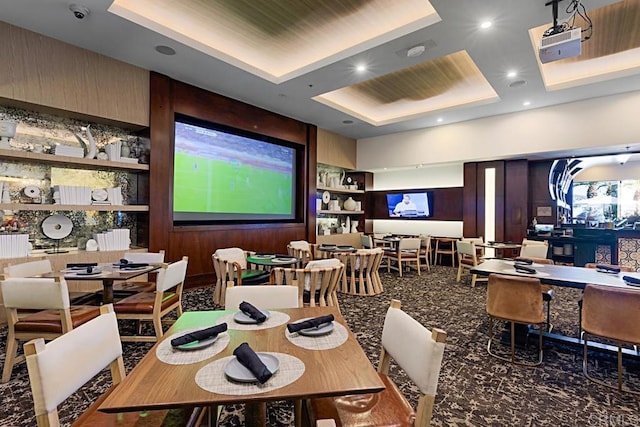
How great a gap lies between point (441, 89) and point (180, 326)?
20.5 ft

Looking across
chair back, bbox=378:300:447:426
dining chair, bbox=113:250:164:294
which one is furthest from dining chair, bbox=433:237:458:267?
chair back, bbox=378:300:447:426

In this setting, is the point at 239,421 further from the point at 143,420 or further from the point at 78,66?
the point at 78,66

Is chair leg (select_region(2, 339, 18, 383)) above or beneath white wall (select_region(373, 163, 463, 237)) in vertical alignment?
beneath

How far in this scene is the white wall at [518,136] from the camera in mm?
5535

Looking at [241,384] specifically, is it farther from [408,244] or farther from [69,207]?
[408,244]

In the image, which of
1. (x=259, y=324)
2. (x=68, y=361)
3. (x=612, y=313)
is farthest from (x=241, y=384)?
(x=612, y=313)

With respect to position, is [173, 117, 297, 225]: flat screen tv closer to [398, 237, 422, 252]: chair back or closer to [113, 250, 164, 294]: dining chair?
[113, 250, 164, 294]: dining chair

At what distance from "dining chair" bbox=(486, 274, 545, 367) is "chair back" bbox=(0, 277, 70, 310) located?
364cm

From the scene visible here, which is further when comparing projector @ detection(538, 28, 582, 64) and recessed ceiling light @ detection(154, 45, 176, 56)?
recessed ceiling light @ detection(154, 45, 176, 56)

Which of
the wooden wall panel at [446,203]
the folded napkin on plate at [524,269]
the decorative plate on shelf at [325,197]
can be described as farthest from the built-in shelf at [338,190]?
the folded napkin on plate at [524,269]

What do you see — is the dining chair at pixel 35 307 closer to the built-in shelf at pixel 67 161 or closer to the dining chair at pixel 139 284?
the dining chair at pixel 139 284

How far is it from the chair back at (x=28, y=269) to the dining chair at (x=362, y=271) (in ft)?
12.1

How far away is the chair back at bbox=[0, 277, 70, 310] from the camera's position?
7.43 feet

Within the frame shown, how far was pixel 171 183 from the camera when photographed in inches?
201
